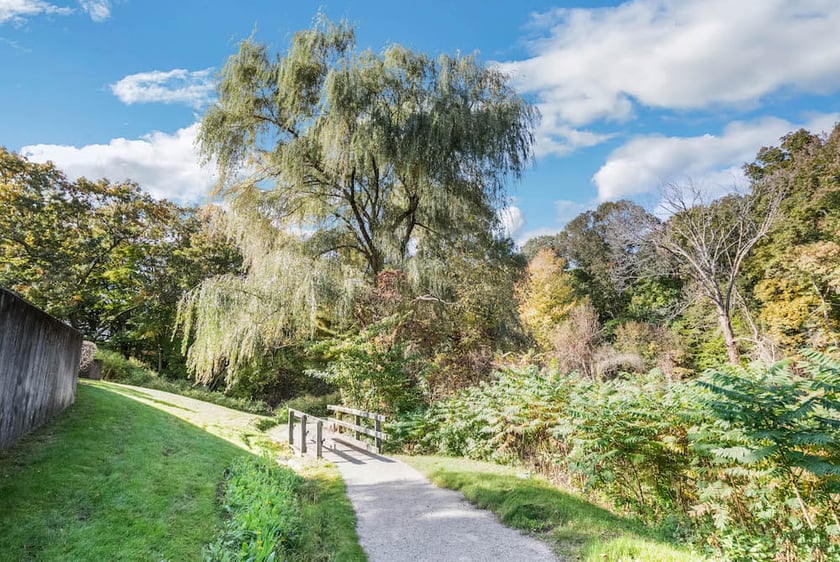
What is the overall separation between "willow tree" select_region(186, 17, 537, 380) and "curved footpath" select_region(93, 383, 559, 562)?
14.0ft

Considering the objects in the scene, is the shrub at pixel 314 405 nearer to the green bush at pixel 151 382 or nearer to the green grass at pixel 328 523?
the green bush at pixel 151 382

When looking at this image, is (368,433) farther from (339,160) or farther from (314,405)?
(314,405)

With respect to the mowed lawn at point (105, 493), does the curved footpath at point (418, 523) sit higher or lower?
lower

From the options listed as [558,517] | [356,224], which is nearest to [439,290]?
[356,224]

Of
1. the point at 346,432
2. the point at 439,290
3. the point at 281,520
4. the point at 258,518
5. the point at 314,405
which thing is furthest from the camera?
the point at 314,405

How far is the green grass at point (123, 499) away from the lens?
11.6ft

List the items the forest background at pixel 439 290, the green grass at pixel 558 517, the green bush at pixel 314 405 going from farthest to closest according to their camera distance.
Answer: the green bush at pixel 314 405 → the forest background at pixel 439 290 → the green grass at pixel 558 517

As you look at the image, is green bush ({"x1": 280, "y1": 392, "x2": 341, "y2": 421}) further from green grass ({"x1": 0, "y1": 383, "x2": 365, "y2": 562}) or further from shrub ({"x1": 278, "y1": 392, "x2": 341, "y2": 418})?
green grass ({"x1": 0, "y1": 383, "x2": 365, "y2": 562})

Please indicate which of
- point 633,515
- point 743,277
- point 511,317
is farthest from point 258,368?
point 743,277

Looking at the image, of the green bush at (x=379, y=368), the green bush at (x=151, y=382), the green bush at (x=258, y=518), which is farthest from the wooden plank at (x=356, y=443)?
the green bush at (x=151, y=382)

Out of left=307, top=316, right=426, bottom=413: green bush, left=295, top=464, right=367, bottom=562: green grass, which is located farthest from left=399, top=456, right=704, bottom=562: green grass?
left=307, top=316, right=426, bottom=413: green bush

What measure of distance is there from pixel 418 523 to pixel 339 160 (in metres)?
8.66

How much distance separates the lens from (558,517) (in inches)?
184

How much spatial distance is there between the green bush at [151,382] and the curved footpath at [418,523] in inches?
414
